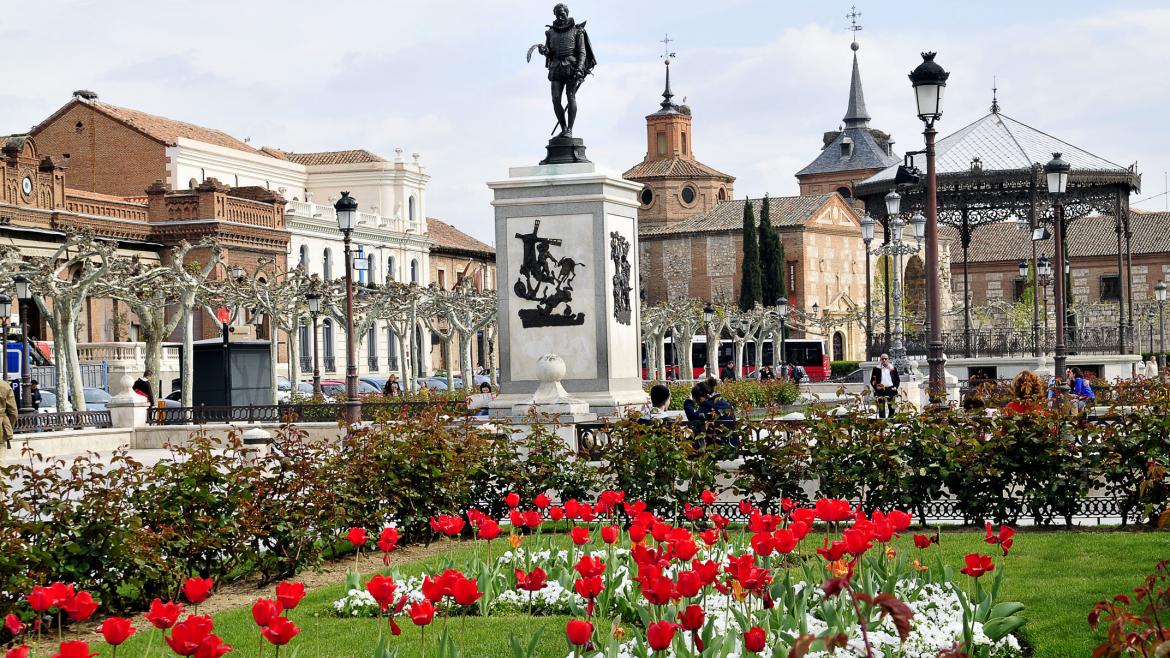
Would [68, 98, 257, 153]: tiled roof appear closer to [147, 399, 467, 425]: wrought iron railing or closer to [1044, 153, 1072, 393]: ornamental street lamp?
[147, 399, 467, 425]: wrought iron railing

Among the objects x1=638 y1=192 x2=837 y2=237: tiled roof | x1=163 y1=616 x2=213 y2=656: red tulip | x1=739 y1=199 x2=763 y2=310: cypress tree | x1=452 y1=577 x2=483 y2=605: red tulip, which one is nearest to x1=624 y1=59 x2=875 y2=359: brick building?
x1=638 y1=192 x2=837 y2=237: tiled roof

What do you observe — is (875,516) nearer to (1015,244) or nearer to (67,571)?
(67,571)

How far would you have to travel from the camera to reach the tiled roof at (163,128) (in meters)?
61.7

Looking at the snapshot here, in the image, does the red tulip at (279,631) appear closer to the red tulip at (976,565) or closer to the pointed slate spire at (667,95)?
the red tulip at (976,565)

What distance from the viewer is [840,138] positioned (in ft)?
414

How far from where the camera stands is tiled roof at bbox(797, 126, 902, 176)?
122 meters

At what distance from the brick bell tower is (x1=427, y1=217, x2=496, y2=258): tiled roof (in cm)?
2387

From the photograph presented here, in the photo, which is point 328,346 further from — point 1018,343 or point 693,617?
point 693,617

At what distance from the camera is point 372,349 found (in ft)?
225

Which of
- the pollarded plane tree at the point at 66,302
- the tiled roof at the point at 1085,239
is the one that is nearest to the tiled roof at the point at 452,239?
the tiled roof at the point at 1085,239

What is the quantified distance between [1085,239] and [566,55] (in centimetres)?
9246

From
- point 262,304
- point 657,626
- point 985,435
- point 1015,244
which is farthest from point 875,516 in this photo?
point 1015,244

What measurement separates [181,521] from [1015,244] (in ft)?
331

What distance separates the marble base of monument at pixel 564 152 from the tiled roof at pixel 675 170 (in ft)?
304
